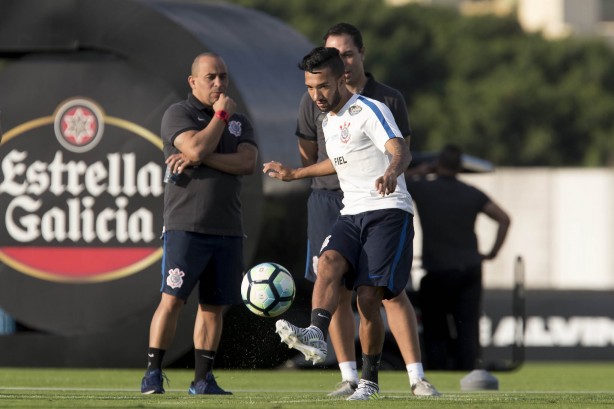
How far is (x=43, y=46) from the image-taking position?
53.4 ft

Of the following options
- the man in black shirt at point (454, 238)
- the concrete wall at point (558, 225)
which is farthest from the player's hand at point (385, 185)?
the concrete wall at point (558, 225)

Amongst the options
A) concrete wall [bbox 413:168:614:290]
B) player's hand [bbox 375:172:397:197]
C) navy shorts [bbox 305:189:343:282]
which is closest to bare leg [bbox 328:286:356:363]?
navy shorts [bbox 305:189:343:282]

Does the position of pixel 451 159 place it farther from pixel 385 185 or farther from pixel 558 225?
Result: pixel 558 225

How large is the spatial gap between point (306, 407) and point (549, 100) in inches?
1714

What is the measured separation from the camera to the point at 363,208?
1070 cm

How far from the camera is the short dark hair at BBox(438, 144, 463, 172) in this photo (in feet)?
51.5

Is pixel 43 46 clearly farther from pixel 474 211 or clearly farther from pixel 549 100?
pixel 549 100

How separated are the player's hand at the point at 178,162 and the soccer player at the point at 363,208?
101 centimetres

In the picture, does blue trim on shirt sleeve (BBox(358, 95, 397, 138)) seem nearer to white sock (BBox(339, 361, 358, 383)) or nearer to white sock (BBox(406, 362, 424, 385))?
white sock (BBox(406, 362, 424, 385))

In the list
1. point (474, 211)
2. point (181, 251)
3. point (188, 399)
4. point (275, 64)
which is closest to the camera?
point (188, 399)

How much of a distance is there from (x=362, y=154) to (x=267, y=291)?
106cm

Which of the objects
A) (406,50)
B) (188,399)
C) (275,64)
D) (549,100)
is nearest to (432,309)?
(275,64)

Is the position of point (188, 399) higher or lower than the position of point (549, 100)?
lower

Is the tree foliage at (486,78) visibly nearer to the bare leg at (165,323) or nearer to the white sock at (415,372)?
the bare leg at (165,323)
